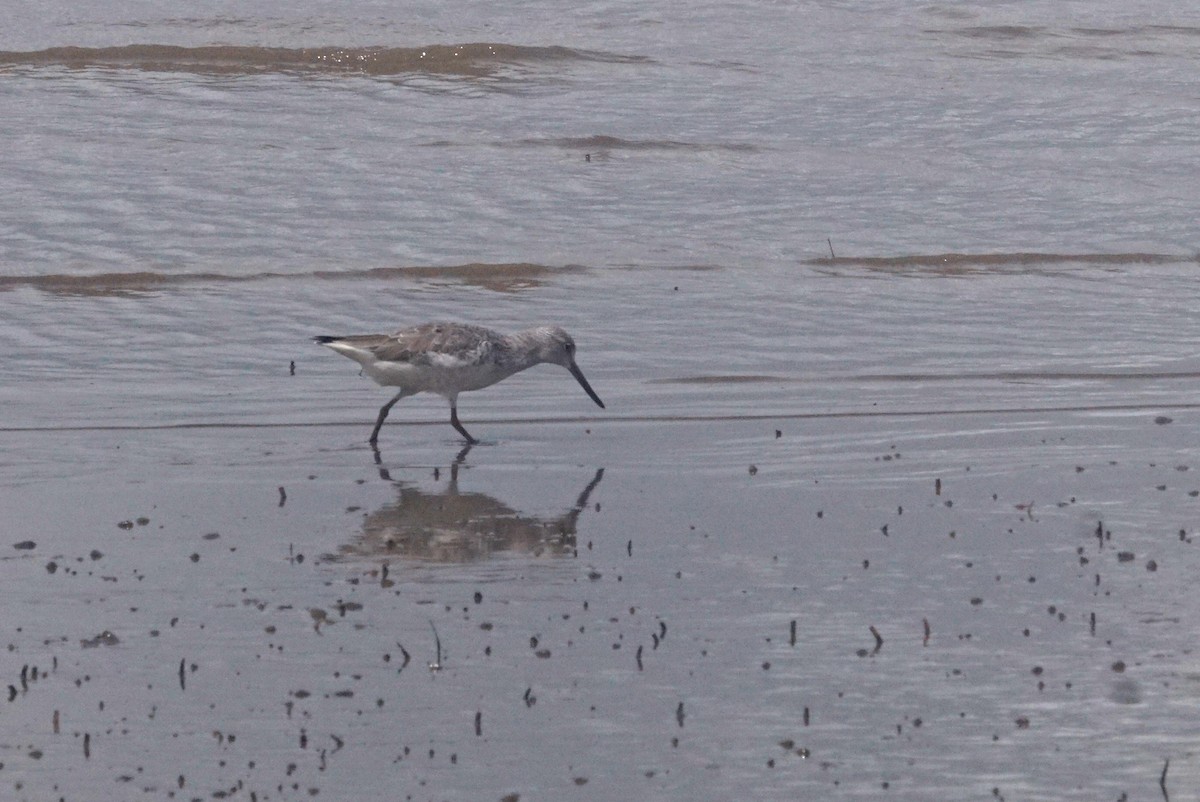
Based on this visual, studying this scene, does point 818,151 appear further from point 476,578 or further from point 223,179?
point 476,578

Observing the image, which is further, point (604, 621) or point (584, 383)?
point (584, 383)

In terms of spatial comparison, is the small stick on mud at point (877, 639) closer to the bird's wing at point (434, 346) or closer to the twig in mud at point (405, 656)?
the twig in mud at point (405, 656)

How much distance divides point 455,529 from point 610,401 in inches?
146

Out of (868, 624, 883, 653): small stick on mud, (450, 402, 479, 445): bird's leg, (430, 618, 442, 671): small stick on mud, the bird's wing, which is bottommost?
(450, 402, 479, 445): bird's leg

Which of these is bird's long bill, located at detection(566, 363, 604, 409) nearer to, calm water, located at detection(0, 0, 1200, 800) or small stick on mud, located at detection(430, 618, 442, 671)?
calm water, located at detection(0, 0, 1200, 800)

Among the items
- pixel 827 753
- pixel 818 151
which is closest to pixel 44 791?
pixel 827 753

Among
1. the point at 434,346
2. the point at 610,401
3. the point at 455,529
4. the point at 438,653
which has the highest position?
the point at 438,653

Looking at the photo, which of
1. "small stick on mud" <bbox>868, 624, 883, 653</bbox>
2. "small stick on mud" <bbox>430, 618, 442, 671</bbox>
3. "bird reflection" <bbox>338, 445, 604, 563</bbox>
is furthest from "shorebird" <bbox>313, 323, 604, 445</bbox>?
"small stick on mud" <bbox>868, 624, 883, 653</bbox>

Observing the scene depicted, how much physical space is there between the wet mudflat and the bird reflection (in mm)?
25

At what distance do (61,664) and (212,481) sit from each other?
10.5ft

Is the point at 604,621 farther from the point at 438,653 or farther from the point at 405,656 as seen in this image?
the point at 405,656

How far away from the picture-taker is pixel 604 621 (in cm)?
686

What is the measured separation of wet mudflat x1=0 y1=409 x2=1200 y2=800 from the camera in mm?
5477

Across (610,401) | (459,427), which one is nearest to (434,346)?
(459,427)
